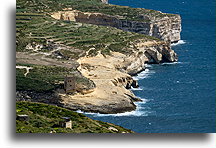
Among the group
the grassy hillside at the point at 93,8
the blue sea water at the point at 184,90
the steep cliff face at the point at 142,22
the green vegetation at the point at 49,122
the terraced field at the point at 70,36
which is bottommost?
the green vegetation at the point at 49,122

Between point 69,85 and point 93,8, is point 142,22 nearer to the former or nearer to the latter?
point 93,8

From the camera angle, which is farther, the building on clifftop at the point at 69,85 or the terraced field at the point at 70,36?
the terraced field at the point at 70,36

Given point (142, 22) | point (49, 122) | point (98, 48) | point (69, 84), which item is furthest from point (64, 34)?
point (49, 122)

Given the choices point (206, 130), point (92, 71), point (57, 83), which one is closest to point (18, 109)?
point (206, 130)

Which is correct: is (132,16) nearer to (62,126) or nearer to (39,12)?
(39,12)

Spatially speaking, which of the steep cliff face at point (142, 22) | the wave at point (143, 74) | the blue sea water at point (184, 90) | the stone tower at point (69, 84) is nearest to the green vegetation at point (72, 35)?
the wave at point (143, 74)

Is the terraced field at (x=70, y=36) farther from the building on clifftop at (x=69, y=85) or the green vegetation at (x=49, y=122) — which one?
the green vegetation at (x=49, y=122)
